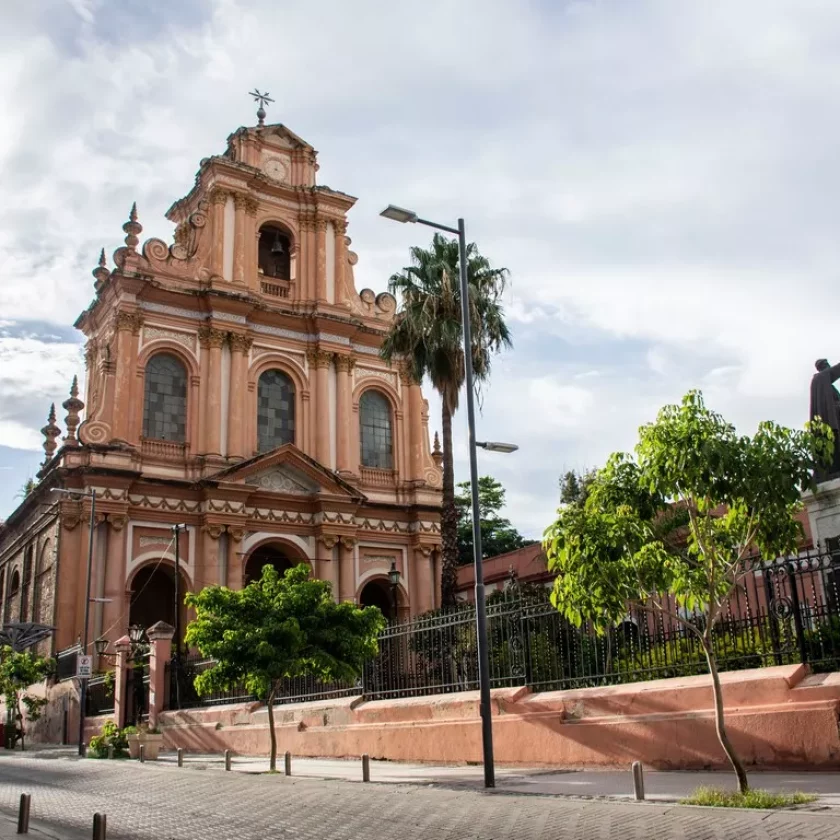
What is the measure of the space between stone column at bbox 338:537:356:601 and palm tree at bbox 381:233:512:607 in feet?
31.7

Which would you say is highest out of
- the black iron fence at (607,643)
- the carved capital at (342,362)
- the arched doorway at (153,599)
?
the carved capital at (342,362)

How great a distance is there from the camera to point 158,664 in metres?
25.5

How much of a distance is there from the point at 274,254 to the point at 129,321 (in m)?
7.90

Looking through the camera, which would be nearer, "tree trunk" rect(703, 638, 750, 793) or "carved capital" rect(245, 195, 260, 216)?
"tree trunk" rect(703, 638, 750, 793)

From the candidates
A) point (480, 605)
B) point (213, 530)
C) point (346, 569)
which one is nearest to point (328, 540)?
point (346, 569)

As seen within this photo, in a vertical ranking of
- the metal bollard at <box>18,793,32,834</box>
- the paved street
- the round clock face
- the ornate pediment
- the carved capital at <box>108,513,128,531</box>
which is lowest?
the paved street

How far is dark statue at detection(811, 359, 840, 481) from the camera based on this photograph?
43.9ft

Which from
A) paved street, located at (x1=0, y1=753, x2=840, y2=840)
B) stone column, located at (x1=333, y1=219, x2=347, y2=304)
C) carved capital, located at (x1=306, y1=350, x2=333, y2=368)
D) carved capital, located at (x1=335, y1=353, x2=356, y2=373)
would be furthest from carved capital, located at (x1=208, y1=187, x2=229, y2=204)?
paved street, located at (x1=0, y1=753, x2=840, y2=840)

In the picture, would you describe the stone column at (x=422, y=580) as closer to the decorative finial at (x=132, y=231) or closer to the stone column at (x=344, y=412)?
the stone column at (x=344, y=412)

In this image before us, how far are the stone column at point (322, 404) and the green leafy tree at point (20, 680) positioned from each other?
11.6 m

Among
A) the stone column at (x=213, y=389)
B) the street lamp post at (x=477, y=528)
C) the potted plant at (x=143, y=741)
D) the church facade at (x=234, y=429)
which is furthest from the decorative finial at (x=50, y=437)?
the street lamp post at (x=477, y=528)

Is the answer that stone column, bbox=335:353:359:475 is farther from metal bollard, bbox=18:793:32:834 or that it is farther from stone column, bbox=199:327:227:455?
metal bollard, bbox=18:793:32:834

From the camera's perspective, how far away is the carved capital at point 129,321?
34125 mm

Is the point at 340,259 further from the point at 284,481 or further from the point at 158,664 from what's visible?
the point at 158,664
